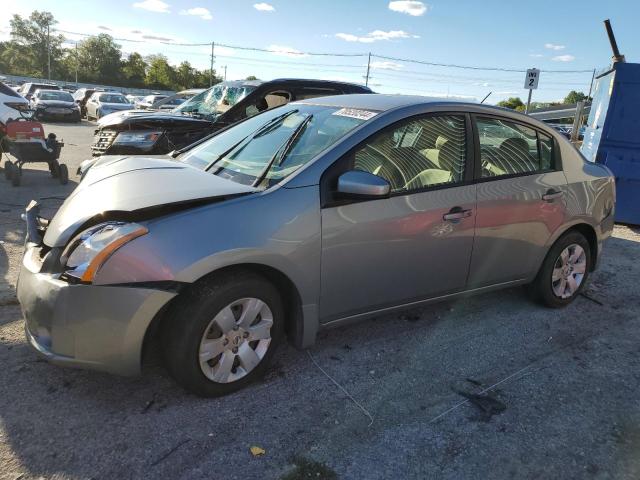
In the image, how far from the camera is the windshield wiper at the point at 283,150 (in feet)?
9.91

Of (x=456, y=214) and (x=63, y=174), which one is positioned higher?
(x=456, y=214)

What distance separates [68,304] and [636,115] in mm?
8142

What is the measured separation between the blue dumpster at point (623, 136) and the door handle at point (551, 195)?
462 centimetres

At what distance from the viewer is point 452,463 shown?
241cm

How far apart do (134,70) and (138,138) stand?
9631cm

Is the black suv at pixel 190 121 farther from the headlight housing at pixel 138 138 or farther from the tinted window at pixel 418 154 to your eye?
the tinted window at pixel 418 154

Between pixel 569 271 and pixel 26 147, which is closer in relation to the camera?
pixel 569 271

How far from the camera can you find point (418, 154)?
3408 millimetres

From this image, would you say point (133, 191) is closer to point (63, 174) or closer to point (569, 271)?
point (569, 271)

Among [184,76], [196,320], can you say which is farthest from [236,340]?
[184,76]

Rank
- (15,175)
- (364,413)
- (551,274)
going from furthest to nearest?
1. (15,175)
2. (551,274)
3. (364,413)

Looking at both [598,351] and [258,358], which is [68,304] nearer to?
[258,358]

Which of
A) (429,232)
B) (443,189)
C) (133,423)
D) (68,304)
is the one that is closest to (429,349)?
(429,232)

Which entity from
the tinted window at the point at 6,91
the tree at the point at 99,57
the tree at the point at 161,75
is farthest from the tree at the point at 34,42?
the tinted window at the point at 6,91
